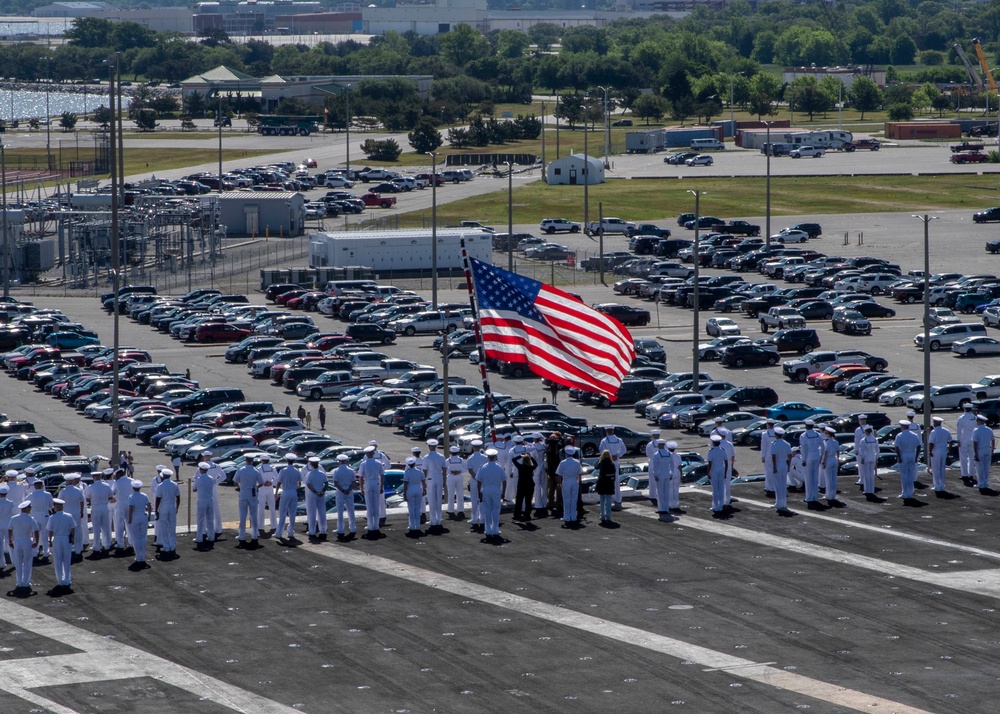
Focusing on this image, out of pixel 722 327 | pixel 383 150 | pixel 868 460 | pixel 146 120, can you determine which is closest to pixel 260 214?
pixel 383 150

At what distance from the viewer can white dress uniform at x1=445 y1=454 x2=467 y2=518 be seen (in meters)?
31.5

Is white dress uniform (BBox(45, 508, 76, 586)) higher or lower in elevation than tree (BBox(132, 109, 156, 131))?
lower

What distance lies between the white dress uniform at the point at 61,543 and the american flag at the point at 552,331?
853 cm

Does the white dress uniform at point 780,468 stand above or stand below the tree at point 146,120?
below

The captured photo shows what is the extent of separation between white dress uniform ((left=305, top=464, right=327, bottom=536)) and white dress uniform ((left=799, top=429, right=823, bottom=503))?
999 cm

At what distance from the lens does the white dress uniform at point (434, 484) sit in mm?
30625

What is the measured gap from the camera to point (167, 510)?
93.0 ft

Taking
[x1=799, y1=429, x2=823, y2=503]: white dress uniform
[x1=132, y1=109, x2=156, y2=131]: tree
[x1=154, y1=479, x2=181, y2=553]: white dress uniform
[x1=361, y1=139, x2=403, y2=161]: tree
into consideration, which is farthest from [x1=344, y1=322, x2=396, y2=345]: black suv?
[x1=132, y1=109, x2=156, y2=131]: tree

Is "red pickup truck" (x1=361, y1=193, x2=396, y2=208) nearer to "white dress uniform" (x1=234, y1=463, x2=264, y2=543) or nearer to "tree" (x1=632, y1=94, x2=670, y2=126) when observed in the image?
"tree" (x1=632, y1=94, x2=670, y2=126)

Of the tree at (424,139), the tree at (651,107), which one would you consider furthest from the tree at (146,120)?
the tree at (651,107)

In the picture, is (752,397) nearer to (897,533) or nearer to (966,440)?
(966,440)

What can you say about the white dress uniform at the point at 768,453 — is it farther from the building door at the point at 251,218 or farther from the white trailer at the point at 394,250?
the building door at the point at 251,218

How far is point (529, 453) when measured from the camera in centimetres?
3152

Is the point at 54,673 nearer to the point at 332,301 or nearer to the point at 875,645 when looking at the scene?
the point at 875,645
